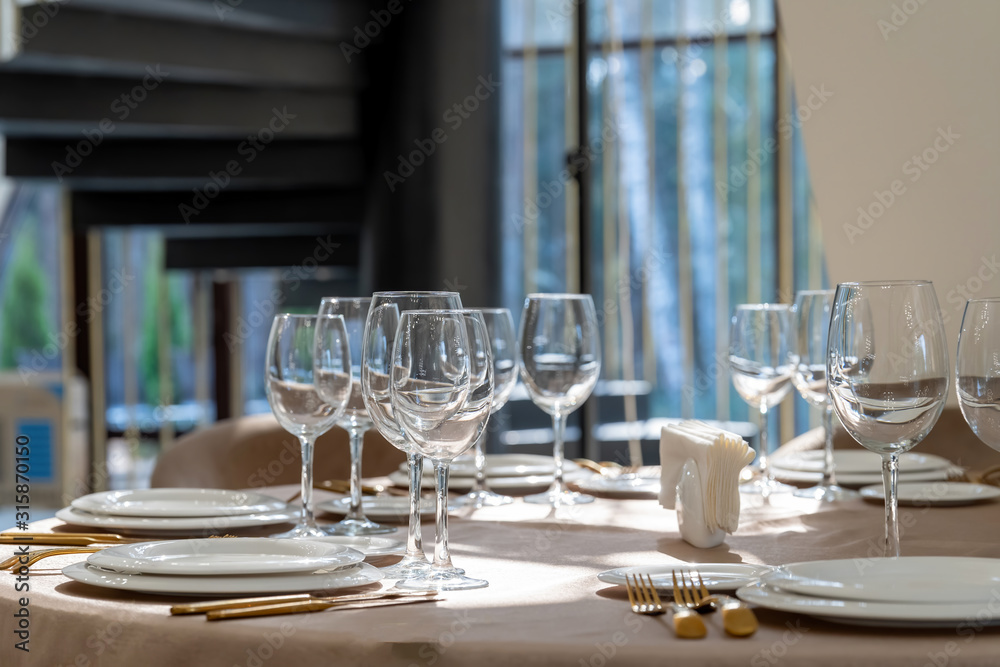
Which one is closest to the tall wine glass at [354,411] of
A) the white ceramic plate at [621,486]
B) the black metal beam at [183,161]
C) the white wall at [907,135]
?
the white ceramic plate at [621,486]

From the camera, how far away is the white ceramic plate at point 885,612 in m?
0.71

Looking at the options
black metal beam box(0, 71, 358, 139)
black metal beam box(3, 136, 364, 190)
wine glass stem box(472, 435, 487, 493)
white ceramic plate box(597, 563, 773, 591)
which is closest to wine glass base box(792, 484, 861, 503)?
wine glass stem box(472, 435, 487, 493)

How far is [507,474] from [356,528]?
17.7 inches

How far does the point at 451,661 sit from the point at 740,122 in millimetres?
4340

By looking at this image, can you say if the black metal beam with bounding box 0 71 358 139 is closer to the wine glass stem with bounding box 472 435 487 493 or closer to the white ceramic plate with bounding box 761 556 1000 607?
the wine glass stem with bounding box 472 435 487 493

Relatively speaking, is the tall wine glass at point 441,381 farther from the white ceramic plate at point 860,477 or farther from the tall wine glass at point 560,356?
the white ceramic plate at point 860,477

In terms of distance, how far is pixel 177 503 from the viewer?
4.20 feet

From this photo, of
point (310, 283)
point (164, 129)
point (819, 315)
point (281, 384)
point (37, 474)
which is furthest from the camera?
point (310, 283)

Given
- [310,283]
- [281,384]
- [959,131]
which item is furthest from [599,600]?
[310,283]

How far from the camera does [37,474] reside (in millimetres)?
5234

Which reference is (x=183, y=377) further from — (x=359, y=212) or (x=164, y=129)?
(x=164, y=129)

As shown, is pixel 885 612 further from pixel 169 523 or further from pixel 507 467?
pixel 507 467

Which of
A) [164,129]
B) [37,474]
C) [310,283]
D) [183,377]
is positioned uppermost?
[164,129]

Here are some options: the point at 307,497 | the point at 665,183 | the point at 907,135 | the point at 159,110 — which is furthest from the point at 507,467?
the point at 665,183
